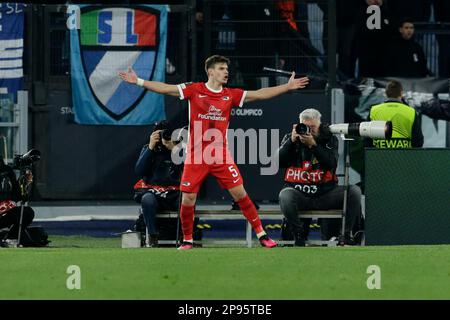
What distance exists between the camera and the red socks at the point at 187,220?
15516mm

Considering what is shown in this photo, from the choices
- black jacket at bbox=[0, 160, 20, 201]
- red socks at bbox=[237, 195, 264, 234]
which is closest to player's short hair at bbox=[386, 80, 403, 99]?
red socks at bbox=[237, 195, 264, 234]

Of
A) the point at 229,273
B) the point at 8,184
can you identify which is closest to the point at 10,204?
the point at 8,184

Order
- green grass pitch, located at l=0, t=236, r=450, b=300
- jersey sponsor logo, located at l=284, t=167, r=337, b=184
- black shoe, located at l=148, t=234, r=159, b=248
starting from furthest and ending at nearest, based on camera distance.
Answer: black shoe, located at l=148, t=234, r=159, b=248 < jersey sponsor logo, located at l=284, t=167, r=337, b=184 < green grass pitch, located at l=0, t=236, r=450, b=300

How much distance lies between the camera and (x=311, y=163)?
634 inches

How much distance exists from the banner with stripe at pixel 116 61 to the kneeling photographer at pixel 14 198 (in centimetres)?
310

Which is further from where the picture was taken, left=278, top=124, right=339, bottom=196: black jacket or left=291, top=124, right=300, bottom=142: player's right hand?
left=278, top=124, right=339, bottom=196: black jacket

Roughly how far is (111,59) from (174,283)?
854 centimetres

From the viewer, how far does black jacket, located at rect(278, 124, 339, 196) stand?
52.6ft

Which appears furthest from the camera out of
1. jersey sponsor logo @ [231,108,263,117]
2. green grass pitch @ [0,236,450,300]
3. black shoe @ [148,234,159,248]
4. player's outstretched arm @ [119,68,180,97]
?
jersey sponsor logo @ [231,108,263,117]

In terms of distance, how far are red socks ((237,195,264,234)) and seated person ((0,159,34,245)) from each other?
274 cm

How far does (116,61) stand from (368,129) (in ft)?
16.7

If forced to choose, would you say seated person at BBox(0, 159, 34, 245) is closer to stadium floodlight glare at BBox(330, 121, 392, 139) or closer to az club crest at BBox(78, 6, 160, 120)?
Result: az club crest at BBox(78, 6, 160, 120)

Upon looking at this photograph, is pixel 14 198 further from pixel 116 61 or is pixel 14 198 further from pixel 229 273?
pixel 229 273

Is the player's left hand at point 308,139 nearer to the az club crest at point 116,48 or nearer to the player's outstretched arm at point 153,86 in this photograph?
the player's outstretched arm at point 153,86
